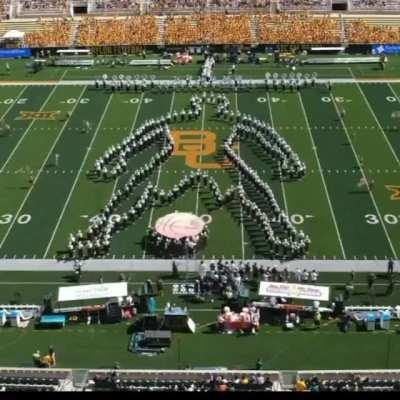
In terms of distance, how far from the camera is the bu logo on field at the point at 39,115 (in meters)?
34.1

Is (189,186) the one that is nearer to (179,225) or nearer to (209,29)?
(179,225)

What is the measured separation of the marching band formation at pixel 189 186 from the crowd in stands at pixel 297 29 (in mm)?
12536

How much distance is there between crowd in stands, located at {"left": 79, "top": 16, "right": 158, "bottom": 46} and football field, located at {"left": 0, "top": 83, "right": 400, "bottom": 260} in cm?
854

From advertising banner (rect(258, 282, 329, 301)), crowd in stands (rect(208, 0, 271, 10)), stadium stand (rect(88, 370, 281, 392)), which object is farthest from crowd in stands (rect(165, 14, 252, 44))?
stadium stand (rect(88, 370, 281, 392))

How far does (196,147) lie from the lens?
30.7 metres

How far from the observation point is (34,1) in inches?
2051

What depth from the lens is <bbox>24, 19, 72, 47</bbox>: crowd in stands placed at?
4650 cm

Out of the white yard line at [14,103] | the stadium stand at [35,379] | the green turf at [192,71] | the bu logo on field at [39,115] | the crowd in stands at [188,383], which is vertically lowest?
the stadium stand at [35,379]

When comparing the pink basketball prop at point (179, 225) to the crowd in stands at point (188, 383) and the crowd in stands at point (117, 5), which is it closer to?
the crowd in stands at point (188, 383)

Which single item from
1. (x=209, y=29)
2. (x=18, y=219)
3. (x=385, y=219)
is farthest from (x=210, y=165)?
(x=209, y=29)

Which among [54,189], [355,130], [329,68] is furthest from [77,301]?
[329,68]

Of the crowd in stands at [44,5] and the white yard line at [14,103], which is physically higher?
the crowd in stands at [44,5]

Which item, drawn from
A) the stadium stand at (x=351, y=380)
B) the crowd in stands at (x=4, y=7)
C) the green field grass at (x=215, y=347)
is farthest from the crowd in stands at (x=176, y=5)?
the stadium stand at (x=351, y=380)

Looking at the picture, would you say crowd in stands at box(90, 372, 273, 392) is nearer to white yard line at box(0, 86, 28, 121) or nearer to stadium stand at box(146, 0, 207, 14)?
white yard line at box(0, 86, 28, 121)
